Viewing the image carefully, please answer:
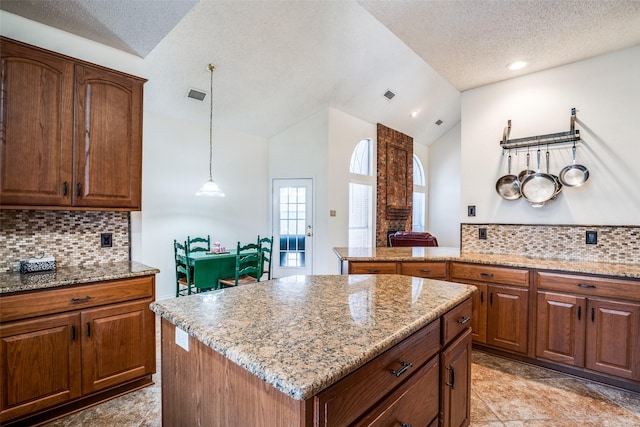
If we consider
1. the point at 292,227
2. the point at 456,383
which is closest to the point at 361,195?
the point at 292,227

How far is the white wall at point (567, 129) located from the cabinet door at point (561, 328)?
0.82 metres

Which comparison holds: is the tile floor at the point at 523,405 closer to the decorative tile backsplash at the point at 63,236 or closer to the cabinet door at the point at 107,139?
the decorative tile backsplash at the point at 63,236

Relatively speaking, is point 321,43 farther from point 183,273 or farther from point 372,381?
point 372,381

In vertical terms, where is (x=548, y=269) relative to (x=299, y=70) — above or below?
below

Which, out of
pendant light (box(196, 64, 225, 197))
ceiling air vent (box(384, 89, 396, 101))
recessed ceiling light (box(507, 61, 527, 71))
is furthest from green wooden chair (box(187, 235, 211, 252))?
recessed ceiling light (box(507, 61, 527, 71))

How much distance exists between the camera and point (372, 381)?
0.87 metres

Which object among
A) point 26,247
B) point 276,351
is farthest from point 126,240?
point 276,351

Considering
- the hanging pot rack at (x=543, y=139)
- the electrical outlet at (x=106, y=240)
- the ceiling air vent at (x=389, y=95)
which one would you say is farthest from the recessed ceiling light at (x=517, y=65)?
the electrical outlet at (x=106, y=240)

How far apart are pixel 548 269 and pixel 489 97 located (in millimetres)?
1832

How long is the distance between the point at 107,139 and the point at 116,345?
1404 millimetres

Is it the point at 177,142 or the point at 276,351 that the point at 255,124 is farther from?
the point at 276,351

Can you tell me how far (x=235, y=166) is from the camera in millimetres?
5133

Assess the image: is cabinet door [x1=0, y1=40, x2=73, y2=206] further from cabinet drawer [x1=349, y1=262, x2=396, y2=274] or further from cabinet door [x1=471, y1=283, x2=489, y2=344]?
cabinet door [x1=471, y1=283, x2=489, y2=344]

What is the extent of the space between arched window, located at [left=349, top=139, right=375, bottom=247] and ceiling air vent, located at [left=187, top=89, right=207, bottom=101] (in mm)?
Result: 2651
